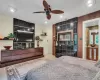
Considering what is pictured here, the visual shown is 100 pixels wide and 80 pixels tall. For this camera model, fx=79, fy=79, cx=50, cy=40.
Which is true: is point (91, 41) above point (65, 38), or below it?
below

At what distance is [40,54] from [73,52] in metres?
2.43

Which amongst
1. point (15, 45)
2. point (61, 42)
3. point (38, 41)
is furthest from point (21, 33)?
point (61, 42)

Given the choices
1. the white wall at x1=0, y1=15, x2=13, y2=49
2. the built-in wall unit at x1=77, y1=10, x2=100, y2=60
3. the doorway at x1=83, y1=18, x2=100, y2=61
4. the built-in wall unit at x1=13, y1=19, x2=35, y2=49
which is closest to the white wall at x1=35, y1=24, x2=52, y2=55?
the built-in wall unit at x1=13, y1=19, x2=35, y2=49

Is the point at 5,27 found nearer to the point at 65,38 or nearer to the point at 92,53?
the point at 65,38

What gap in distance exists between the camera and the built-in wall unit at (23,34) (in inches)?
199

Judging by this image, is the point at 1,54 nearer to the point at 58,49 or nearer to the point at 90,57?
the point at 58,49

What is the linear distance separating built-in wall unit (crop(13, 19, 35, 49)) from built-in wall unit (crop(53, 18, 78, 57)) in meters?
1.83

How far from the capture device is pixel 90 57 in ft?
15.7

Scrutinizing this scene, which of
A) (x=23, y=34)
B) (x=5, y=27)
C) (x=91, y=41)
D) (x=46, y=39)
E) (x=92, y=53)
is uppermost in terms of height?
(x=5, y=27)

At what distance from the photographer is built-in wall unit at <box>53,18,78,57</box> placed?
16.5 feet

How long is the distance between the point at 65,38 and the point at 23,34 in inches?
115

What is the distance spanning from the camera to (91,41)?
5.11 metres

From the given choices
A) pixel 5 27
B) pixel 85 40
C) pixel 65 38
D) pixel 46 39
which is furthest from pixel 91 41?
pixel 5 27

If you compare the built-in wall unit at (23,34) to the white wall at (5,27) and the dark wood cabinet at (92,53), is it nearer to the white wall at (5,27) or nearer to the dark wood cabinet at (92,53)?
the white wall at (5,27)
